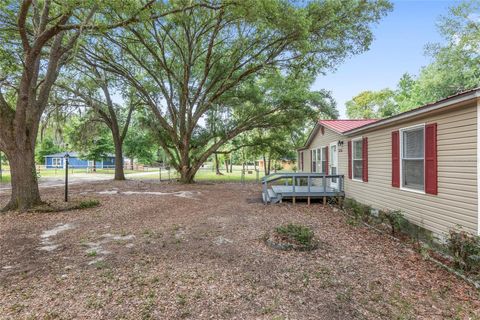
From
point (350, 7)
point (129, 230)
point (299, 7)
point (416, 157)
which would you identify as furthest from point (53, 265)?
point (350, 7)

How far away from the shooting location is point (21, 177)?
24.2 feet

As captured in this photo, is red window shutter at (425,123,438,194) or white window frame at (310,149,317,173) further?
white window frame at (310,149,317,173)

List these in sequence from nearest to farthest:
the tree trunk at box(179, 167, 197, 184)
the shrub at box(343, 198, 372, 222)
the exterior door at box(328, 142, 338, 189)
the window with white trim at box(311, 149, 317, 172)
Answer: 1. the shrub at box(343, 198, 372, 222)
2. the exterior door at box(328, 142, 338, 189)
3. the window with white trim at box(311, 149, 317, 172)
4. the tree trunk at box(179, 167, 197, 184)

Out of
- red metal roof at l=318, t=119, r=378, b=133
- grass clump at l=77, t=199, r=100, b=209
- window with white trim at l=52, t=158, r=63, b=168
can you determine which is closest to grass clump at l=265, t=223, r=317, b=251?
red metal roof at l=318, t=119, r=378, b=133

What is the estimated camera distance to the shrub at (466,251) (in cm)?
347

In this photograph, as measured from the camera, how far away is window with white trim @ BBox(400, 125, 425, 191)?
5.41 meters

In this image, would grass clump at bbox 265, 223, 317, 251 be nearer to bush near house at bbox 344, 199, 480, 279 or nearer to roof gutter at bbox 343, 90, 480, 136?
bush near house at bbox 344, 199, 480, 279

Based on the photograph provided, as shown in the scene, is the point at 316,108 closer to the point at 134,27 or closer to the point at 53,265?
the point at 134,27

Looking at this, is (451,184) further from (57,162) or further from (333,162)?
(57,162)

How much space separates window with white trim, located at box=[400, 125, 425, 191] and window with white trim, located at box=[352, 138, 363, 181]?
7.81ft

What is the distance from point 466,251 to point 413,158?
8.13 feet

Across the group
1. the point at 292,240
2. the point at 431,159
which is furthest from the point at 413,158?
the point at 292,240

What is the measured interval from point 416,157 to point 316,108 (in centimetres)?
941

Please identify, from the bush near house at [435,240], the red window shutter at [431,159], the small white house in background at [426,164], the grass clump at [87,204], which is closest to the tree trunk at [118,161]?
the grass clump at [87,204]
